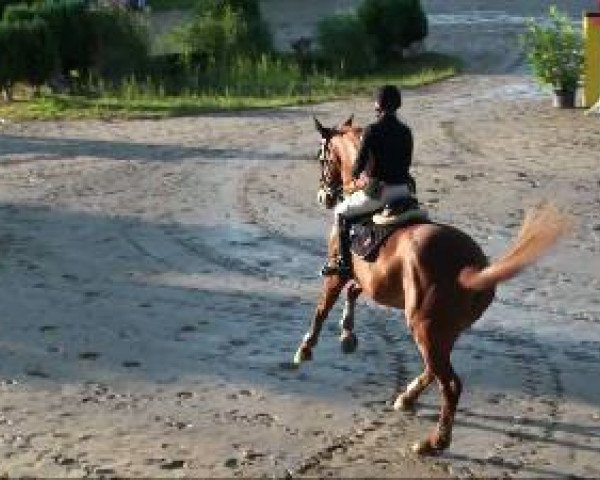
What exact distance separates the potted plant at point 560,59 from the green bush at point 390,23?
A: 7.14 metres

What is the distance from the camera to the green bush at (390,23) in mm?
29672

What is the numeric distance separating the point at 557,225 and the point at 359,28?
72.9 feet

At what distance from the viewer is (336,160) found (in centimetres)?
977

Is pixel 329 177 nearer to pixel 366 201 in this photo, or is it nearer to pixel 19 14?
pixel 366 201

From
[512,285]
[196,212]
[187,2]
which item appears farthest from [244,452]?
[187,2]

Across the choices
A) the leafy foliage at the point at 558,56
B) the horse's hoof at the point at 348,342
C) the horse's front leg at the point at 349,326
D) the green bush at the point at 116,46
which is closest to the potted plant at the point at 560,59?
the leafy foliage at the point at 558,56

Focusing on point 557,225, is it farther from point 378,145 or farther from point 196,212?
point 196,212

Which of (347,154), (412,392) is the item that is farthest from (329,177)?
(412,392)

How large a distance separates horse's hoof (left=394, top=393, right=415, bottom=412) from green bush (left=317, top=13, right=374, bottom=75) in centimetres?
2046

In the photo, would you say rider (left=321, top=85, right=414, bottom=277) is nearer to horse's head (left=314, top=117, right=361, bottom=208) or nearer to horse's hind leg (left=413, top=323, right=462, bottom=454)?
horse's head (left=314, top=117, right=361, bottom=208)

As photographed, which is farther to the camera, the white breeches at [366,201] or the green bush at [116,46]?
the green bush at [116,46]

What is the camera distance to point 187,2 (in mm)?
43625

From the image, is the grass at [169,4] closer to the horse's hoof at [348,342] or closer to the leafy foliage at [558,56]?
the leafy foliage at [558,56]

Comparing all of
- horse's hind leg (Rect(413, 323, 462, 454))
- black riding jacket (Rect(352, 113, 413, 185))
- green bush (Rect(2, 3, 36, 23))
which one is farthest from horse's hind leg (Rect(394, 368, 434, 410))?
green bush (Rect(2, 3, 36, 23))
